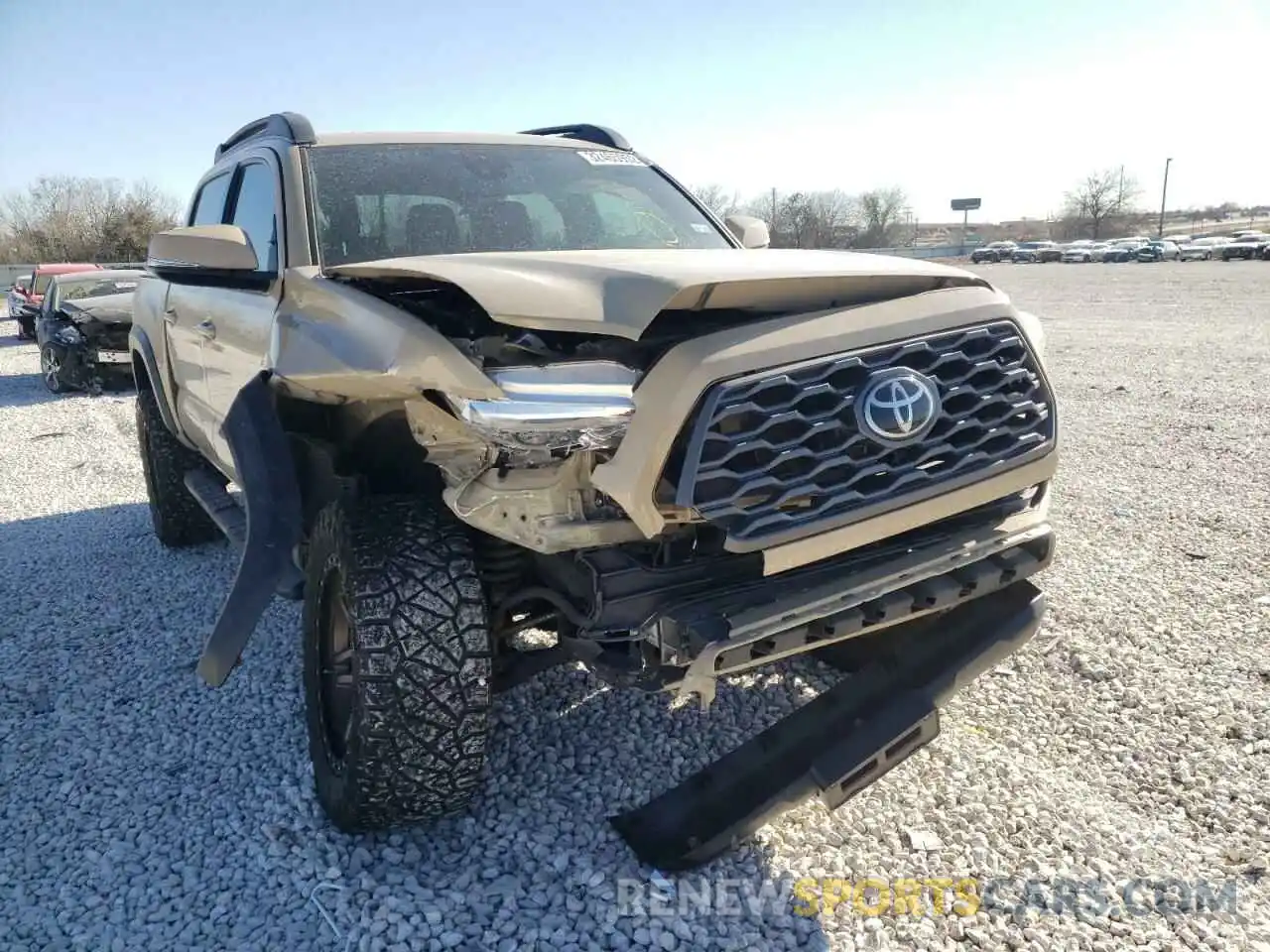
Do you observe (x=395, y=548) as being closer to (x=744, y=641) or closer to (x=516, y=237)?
(x=744, y=641)

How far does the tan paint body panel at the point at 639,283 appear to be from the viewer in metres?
2.10

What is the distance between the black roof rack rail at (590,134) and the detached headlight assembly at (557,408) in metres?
2.58

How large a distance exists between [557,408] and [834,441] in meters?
0.65

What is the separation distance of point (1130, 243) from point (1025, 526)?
6418 centimetres

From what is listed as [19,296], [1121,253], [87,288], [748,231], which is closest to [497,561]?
[748,231]

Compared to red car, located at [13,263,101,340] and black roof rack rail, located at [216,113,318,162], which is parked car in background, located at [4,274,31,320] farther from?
black roof rack rail, located at [216,113,318,162]

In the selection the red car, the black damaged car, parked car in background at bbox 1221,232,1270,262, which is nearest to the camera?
the black damaged car

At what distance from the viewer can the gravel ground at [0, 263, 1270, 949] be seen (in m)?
2.37

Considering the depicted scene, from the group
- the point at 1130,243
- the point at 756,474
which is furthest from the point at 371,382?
the point at 1130,243

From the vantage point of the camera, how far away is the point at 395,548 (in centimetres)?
251

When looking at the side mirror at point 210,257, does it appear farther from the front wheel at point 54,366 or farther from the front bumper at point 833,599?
the front wheel at point 54,366

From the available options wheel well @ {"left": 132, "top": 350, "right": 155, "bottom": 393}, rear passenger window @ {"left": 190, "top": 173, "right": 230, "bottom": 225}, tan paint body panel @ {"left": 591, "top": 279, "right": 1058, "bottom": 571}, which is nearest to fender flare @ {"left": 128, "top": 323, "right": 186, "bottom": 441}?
wheel well @ {"left": 132, "top": 350, "right": 155, "bottom": 393}

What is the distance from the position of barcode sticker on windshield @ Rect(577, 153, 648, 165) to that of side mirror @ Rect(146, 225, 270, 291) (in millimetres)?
1567

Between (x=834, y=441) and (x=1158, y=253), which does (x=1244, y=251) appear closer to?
(x=1158, y=253)
